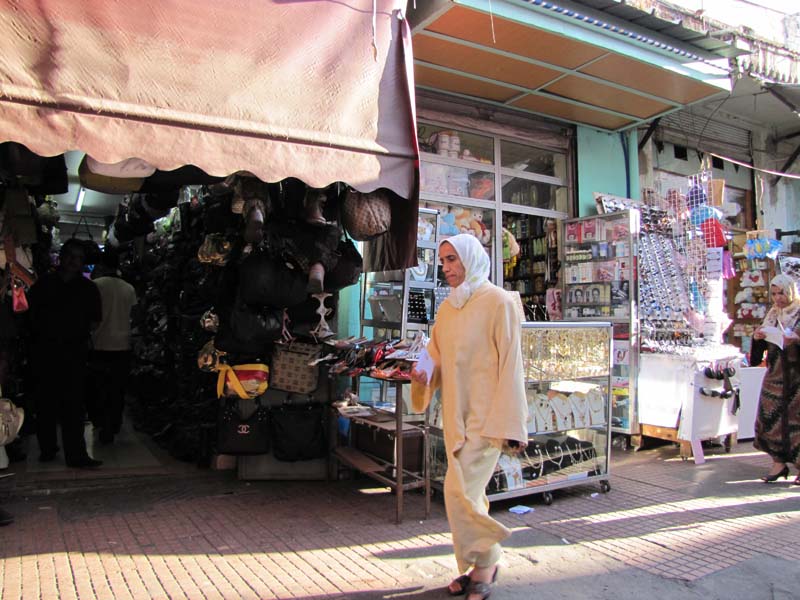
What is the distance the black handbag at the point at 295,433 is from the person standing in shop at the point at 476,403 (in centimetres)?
203

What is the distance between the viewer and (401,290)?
5164 millimetres

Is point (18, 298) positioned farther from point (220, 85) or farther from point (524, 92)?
point (524, 92)

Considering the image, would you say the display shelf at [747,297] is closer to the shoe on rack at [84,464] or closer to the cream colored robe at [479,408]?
the cream colored robe at [479,408]

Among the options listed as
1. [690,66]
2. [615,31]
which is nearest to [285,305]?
[615,31]

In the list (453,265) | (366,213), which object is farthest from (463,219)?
(453,265)

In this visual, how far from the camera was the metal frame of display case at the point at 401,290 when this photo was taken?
201 inches

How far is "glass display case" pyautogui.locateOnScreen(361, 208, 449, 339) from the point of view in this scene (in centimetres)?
525

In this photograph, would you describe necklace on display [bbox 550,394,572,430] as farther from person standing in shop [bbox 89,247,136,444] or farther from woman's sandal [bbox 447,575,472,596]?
person standing in shop [bbox 89,247,136,444]

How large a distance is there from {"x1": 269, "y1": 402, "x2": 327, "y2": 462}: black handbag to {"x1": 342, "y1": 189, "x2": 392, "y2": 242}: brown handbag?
1.73m

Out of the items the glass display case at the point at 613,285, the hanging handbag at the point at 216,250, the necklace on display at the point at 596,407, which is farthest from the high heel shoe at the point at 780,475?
the hanging handbag at the point at 216,250

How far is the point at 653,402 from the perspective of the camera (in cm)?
659

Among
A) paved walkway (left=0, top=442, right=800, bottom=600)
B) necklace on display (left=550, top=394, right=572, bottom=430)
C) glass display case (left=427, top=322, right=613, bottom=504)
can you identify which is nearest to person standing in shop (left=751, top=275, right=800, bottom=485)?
paved walkway (left=0, top=442, right=800, bottom=600)

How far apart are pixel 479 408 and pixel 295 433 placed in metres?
2.28

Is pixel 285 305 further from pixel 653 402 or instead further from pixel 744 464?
pixel 744 464
